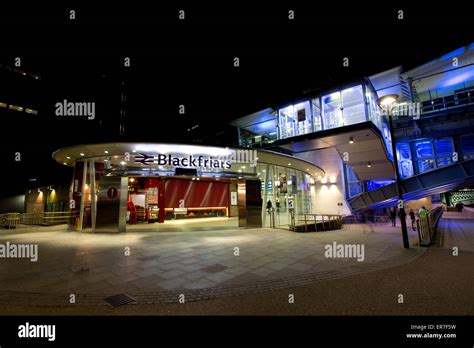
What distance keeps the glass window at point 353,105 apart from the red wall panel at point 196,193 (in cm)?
1304

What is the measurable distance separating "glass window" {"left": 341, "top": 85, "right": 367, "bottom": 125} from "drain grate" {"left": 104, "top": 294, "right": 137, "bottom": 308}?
53.5 feet

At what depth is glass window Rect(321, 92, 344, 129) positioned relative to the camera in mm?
15914

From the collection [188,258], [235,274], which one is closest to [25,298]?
[188,258]

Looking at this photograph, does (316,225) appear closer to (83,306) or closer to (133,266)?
(133,266)

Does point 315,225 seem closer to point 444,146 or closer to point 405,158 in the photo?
point 405,158

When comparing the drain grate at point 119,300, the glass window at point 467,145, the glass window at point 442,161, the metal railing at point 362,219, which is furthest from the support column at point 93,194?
the glass window at point 467,145

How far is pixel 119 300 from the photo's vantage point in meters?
4.07

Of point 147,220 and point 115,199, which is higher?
point 115,199

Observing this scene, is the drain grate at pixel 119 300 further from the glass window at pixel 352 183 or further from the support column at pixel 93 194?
the glass window at pixel 352 183

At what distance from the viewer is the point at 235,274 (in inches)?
216

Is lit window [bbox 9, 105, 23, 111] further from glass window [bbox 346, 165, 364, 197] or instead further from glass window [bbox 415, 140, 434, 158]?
glass window [bbox 415, 140, 434, 158]

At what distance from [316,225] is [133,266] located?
1087cm

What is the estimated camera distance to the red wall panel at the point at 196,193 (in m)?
19.1
